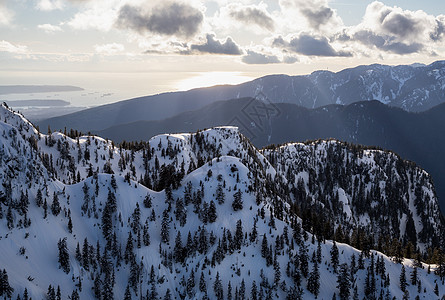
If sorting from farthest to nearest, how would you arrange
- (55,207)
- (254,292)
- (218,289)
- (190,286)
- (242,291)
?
(55,207) → (190,286) → (254,292) → (242,291) → (218,289)

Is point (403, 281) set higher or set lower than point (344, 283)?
lower

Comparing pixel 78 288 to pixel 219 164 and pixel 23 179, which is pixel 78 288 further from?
pixel 219 164

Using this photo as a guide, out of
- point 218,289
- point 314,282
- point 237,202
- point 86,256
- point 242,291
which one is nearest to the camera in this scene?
point 218,289

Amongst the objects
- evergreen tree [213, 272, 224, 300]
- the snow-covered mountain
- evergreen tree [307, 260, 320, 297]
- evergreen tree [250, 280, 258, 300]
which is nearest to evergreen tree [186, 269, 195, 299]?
the snow-covered mountain

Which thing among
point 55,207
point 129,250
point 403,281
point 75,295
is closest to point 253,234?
point 129,250

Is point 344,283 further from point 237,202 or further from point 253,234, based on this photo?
point 237,202

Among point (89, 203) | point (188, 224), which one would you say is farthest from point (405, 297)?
point (89, 203)

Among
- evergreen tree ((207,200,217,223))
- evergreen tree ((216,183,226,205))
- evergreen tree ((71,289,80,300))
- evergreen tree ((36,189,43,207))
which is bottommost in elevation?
evergreen tree ((71,289,80,300))

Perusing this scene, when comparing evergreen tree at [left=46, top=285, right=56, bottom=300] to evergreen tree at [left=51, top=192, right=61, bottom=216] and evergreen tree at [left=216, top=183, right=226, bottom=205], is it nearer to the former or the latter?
evergreen tree at [left=51, top=192, right=61, bottom=216]
